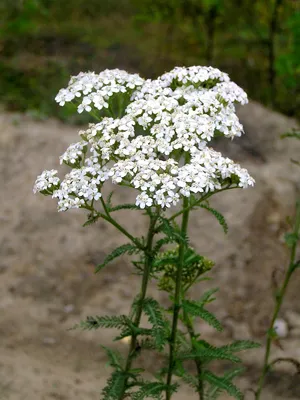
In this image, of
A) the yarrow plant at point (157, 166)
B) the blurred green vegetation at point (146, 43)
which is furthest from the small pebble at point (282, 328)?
the blurred green vegetation at point (146, 43)

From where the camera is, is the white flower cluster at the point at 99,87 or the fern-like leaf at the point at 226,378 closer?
the white flower cluster at the point at 99,87

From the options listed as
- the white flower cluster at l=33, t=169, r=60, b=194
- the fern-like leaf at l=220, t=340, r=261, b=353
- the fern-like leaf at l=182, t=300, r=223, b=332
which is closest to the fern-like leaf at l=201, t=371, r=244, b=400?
the fern-like leaf at l=220, t=340, r=261, b=353

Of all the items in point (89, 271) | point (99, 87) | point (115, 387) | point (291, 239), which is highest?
point (89, 271)

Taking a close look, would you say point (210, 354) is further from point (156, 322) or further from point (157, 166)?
point (157, 166)

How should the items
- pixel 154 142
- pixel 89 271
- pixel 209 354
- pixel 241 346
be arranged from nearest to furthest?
pixel 154 142 → pixel 209 354 → pixel 241 346 → pixel 89 271

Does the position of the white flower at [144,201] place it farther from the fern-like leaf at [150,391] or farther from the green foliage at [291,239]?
the green foliage at [291,239]

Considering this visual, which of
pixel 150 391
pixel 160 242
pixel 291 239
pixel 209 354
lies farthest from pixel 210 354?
pixel 291 239
